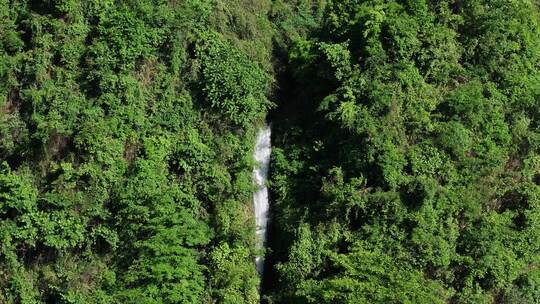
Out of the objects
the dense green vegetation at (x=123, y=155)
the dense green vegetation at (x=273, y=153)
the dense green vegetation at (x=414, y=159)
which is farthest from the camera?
the dense green vegetation at (x=414, y=159)

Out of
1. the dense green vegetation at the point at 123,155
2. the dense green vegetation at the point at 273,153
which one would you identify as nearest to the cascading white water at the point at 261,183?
the dense green vegetation at the point at 273,153

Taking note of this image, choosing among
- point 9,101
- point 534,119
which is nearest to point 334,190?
point 534,119

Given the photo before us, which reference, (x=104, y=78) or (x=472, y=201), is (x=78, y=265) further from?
(x=472, y=201)

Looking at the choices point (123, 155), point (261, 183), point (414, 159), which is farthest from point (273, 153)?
point (123, 155)

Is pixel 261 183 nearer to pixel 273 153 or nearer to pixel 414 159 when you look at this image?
pixel 273 153

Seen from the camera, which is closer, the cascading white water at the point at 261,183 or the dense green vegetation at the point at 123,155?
the dense green vegetation at the point at 123,155

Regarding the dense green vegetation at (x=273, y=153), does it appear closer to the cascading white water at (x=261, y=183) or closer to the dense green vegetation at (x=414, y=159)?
the dense green vegetation at (x=414, y=159)

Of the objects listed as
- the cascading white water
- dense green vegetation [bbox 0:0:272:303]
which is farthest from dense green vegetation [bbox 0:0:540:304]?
the cascading white water

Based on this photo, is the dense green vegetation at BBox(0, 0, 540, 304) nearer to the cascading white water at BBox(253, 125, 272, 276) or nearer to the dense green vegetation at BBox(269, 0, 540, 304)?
the dense green vegetation at BBox(269, 0, 540, 304)
